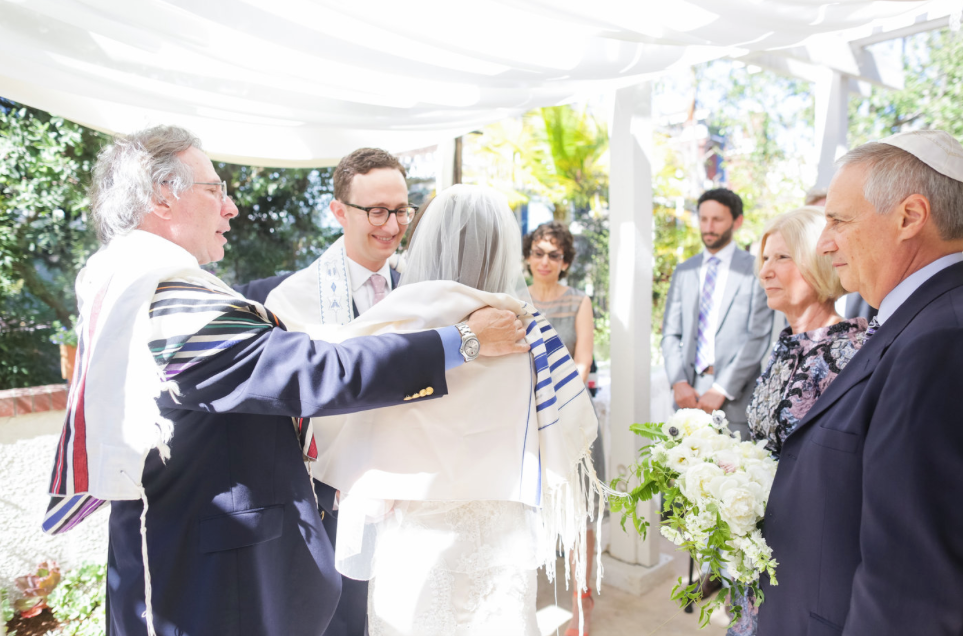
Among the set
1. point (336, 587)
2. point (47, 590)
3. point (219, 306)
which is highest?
point (219, 306)

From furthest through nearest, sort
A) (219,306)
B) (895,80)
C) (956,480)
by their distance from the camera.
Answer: (895,80), (219,306), (956,480)

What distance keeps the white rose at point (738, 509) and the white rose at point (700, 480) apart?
0.18ft

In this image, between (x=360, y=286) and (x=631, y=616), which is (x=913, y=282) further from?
(x=631, y=616)

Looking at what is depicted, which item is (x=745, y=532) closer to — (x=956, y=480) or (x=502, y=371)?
(x=956, y=480)

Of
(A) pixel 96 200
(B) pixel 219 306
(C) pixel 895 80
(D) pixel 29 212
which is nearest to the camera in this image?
(B) pixel 219 306

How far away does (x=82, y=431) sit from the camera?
139cm

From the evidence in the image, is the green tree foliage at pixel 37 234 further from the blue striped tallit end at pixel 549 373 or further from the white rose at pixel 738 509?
the white rose at pixel 738 509

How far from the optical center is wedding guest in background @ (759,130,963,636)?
3.45 ft

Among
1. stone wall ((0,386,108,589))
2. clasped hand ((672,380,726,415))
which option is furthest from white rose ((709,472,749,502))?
stone wall ((0,386,108,589))

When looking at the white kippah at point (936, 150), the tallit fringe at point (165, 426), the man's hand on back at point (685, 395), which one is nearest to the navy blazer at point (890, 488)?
the white kippah at point (936, 150)

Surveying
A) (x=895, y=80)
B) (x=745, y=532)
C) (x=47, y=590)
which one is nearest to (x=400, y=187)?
(x=745, y=532)

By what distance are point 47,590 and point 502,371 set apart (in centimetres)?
360

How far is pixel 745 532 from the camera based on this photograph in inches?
57.9

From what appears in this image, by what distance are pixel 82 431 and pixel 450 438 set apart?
3.01ft
